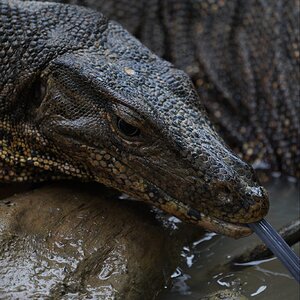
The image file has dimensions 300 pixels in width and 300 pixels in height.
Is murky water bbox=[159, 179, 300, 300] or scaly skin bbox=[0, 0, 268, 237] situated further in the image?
murky water bbox=[159, 179, 300, 300]

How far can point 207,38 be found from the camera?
6.99 meters

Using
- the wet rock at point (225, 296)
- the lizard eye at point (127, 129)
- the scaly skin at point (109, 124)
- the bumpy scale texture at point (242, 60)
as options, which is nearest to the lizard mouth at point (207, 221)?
the scaly skin at point (109, 124)

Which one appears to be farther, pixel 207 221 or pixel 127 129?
pixel 127 129

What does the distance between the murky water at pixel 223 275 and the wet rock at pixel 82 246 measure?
12cm

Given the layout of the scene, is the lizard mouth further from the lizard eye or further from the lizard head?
the lizard eye

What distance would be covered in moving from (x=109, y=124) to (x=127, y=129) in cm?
13

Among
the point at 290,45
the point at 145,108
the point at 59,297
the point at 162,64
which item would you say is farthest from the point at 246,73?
the point at 59,297

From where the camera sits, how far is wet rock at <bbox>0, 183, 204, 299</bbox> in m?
4.20

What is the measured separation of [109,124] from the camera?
15.2 feet

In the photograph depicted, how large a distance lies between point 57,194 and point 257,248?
4.55 ft

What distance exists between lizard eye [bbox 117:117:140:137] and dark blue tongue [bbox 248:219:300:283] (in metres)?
0.87

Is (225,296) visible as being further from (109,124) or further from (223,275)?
(109,124)

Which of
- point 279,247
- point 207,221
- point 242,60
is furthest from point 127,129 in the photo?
point 242,60

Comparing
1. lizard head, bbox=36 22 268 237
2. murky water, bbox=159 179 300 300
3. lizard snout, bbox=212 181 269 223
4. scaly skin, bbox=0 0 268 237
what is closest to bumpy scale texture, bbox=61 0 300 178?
murky water, bbox=159 179 300 300
